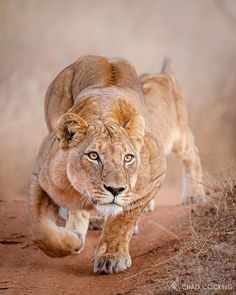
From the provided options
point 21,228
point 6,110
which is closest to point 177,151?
point 21,228

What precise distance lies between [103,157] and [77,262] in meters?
1.12

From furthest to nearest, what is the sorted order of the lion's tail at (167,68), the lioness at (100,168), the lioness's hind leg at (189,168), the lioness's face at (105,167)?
the lion's tail at (167,68) < the lioness's hind leg at (189,168) < the lioness at (100,168) < the lioness's face at (105,167)

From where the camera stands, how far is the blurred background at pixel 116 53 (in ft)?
35.1

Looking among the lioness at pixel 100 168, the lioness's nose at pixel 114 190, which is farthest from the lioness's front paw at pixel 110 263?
the lioness's nose at pixel 114 190

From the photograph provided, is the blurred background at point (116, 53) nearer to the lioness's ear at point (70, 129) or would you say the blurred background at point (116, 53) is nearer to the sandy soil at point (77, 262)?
the sandy soil at point (77, 262)

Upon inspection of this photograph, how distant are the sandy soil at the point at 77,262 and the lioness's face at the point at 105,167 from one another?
1.54ft

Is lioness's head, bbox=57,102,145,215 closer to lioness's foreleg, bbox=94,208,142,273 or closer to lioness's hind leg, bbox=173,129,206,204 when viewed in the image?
lioness's foreleg, bbox=94,208,142,273

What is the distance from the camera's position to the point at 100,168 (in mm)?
5035

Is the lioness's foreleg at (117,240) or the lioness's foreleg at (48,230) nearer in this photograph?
the lioness's foreleg at (48,230)

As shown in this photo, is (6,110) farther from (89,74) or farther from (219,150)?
(89,74)

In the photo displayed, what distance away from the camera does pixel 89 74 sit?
647cm

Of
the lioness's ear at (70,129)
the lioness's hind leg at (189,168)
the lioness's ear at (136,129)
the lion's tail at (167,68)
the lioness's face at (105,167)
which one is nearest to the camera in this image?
the lioness's face at (105,167)

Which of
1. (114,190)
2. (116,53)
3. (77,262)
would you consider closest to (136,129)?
(114,190)

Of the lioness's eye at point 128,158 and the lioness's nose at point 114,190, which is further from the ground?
the lioness's eye at point 128,158
